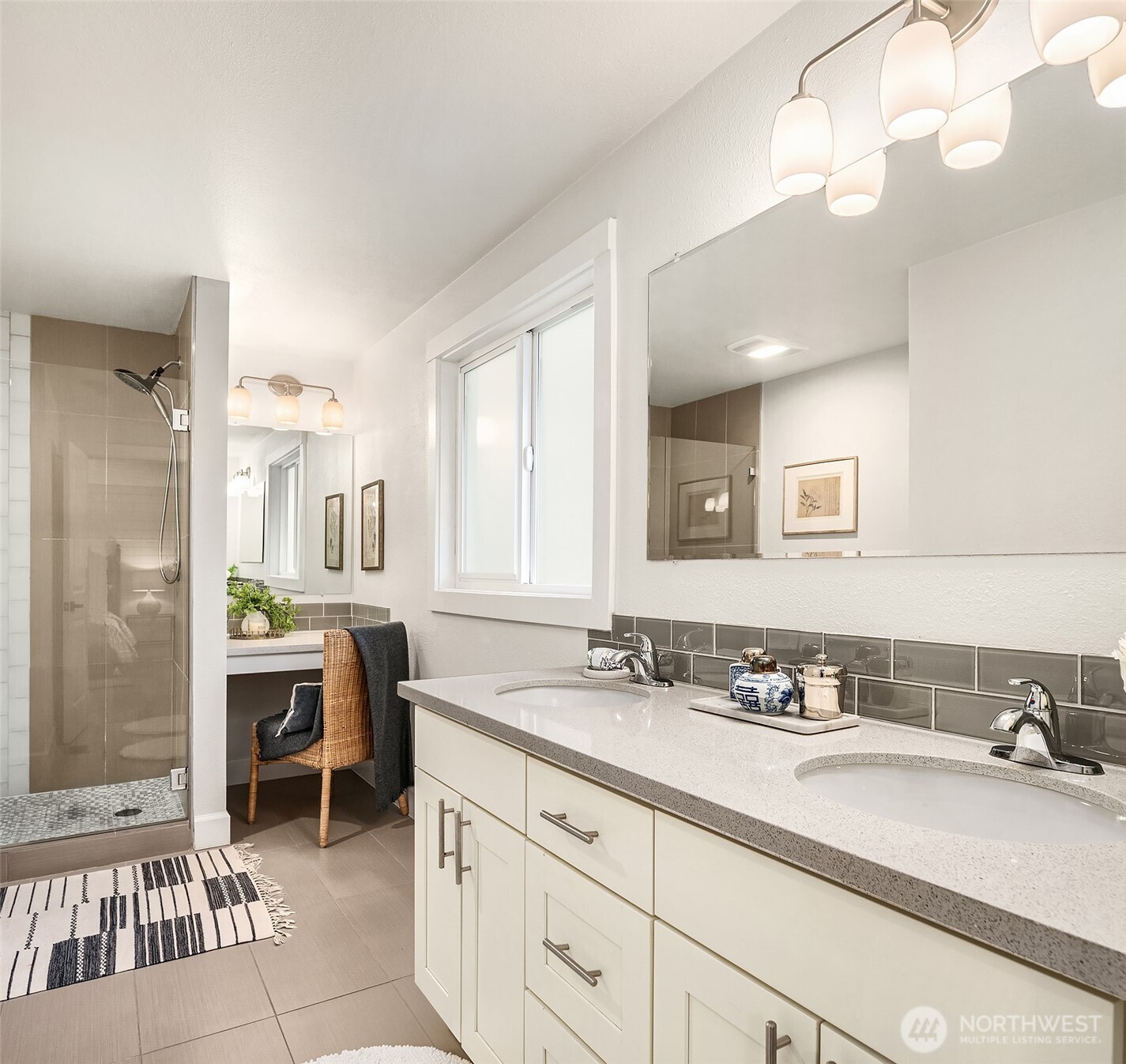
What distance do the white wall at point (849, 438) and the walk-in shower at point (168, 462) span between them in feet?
8.74

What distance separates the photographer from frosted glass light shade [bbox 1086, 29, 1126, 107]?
1.08m

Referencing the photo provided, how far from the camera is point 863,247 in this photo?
148 cm

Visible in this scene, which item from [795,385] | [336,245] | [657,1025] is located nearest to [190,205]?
[336,245]

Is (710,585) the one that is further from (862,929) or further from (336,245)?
(336,245)

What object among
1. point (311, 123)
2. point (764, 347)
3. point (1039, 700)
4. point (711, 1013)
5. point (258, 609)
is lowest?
point (711, 1013)

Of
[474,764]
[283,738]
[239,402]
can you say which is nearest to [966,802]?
[474,764]

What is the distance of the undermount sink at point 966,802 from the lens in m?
0.96

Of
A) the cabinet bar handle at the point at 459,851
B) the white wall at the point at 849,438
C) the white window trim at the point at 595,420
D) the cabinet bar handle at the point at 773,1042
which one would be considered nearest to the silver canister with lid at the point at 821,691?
the white wall at the point at 849,438

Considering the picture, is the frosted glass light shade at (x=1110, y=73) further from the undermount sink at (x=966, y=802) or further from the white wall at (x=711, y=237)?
the undermount sink at (x=966, y=802)

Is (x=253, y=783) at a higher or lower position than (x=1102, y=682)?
lower

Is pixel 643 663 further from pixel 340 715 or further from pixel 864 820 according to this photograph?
pixel 340 715

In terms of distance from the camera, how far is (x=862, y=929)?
750mm

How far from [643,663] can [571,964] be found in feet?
2.63

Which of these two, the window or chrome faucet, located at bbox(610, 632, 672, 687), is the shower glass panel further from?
chrome faucet, located at bbox(610, 632, 672, 687)
